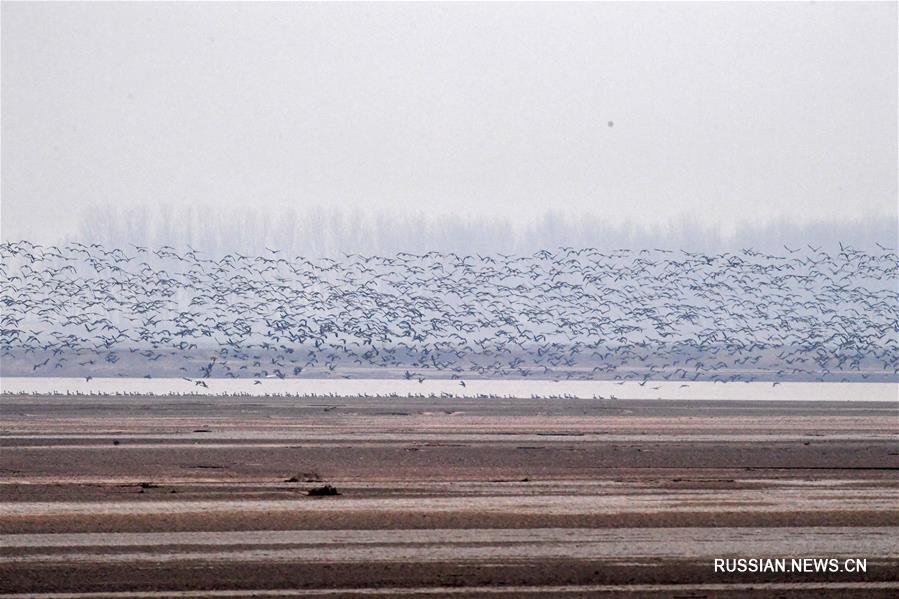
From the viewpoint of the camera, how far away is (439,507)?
613 inches

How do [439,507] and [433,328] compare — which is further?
[433,328]

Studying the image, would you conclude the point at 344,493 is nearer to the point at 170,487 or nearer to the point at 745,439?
the point at 170,487

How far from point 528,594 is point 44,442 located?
566 inches

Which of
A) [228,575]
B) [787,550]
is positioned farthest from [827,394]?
[228,575]

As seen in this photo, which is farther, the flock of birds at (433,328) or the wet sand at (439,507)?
the flock of birds at (433,328)

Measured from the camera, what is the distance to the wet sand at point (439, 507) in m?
11.5

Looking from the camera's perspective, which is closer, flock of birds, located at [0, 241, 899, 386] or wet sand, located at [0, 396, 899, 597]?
wet sand, located at [0, 396, 899, 597]

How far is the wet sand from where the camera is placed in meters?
11.5

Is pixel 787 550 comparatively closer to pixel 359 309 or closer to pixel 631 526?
pixel 631 526

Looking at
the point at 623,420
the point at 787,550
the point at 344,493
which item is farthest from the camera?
the point at 623,420

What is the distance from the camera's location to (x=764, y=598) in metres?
10.8

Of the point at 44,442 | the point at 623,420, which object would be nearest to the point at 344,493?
the point at 44,442

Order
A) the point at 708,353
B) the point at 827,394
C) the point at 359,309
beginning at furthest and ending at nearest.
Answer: the point at 708,353 < the point at 359,309 < the point at 827,394

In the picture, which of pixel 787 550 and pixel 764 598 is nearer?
pixel 764 598
